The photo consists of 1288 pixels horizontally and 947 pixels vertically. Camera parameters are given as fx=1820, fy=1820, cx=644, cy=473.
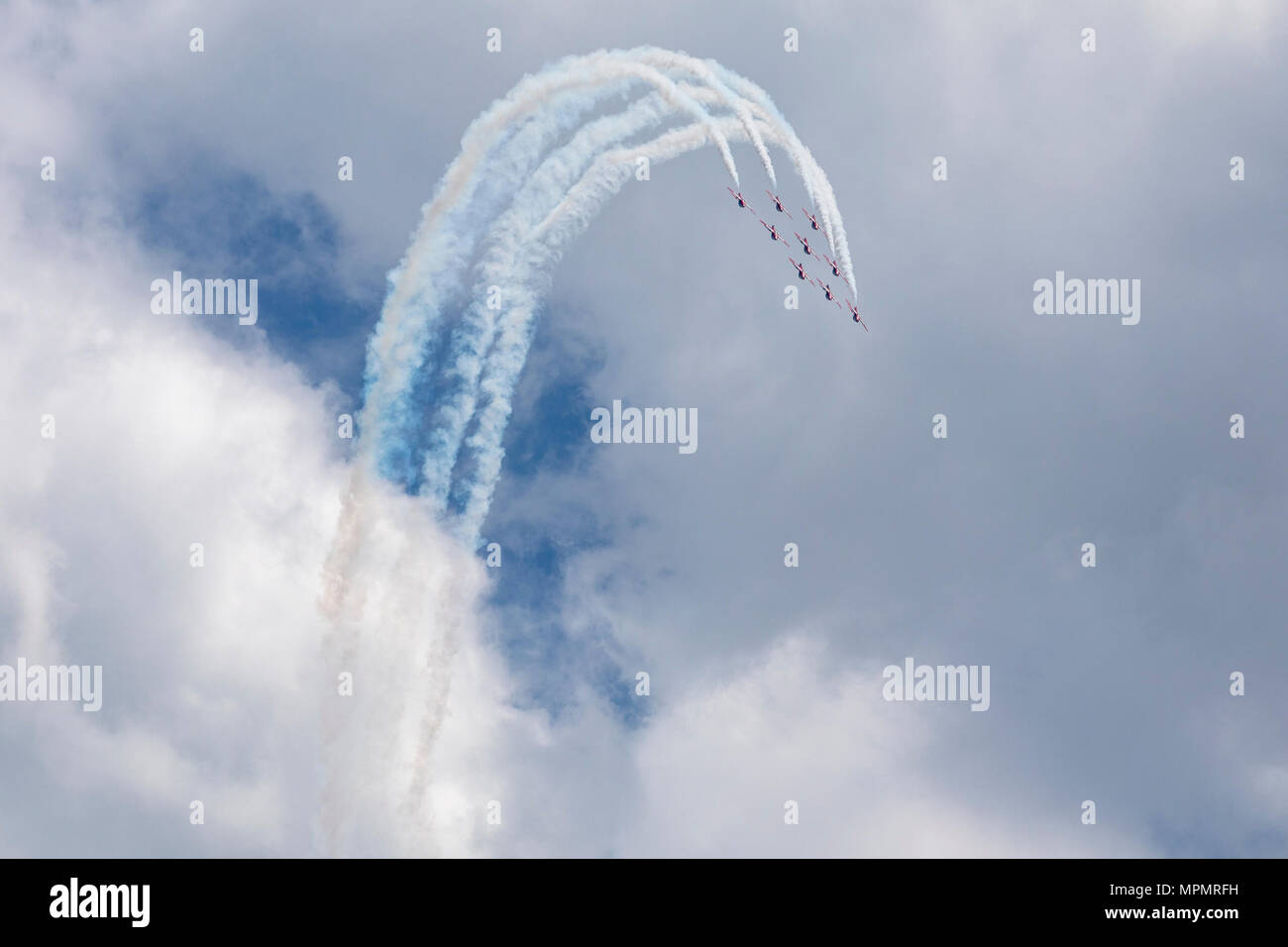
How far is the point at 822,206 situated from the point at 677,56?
12.3m

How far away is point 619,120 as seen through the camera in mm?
108812

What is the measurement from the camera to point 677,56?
351 feet
